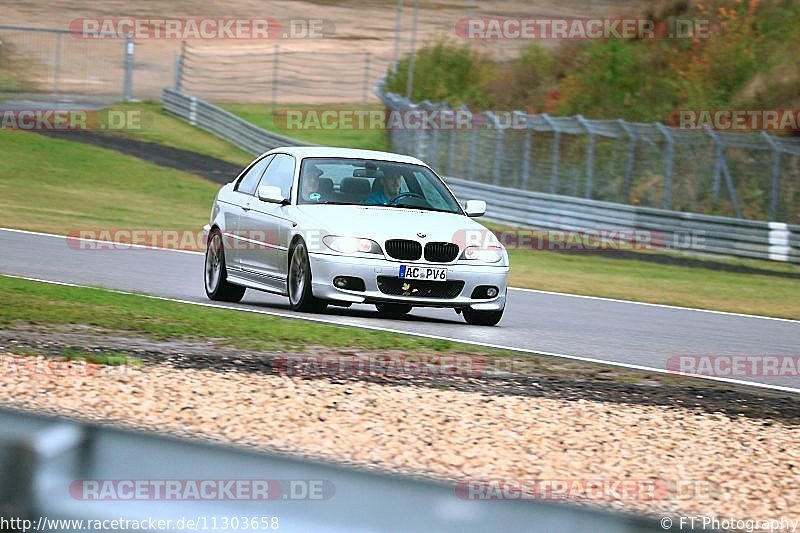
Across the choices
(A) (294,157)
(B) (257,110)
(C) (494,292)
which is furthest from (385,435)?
(B) (257,110)

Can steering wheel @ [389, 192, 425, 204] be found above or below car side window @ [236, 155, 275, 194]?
below

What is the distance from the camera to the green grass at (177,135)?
40719mm

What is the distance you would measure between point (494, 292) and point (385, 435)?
5.59 meters

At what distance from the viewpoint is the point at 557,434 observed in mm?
8117

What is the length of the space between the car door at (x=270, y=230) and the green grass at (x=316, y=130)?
92.8 ft

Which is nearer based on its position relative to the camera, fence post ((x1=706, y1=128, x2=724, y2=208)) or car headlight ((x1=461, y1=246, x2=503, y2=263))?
car headlight ((x1=461, y1=246, x2=503, y2=263))

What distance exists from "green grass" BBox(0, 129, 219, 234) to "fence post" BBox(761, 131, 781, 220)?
36.4 ft

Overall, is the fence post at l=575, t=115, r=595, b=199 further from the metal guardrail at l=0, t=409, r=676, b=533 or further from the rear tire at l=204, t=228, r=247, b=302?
the metal guardrail at l=0, t=409, r=676, b=533

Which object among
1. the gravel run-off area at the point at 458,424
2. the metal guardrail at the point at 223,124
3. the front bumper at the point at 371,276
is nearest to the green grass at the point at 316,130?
the metal guardrail at the point at 223,124

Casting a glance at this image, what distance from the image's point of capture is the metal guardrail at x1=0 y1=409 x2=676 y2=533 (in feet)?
11.3

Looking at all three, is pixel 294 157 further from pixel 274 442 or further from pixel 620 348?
pixel 274 442

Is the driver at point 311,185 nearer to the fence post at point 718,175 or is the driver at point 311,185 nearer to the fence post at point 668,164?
the fence post at point 718,175

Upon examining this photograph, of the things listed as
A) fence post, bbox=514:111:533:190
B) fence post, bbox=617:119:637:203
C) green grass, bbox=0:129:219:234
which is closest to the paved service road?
green grass, bbox=0:129:219:234

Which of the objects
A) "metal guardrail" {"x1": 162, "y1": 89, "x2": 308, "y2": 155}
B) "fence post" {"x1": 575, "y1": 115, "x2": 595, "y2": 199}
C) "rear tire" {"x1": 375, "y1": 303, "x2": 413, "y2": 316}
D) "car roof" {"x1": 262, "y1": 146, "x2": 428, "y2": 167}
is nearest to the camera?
Result: "car roof" {"x1": 262, "y1": 146, "x2": 428, "y2": 167}
